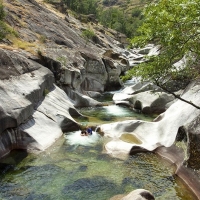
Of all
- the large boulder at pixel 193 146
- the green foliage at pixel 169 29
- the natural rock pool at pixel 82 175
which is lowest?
the natural rock pool at pixel 82 175

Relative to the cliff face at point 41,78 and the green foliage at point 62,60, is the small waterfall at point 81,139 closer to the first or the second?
the cliff face at point 41,78

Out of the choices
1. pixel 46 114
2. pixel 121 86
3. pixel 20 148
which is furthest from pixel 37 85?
pixel 121 86

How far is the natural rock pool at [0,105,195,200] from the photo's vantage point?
17969 mm

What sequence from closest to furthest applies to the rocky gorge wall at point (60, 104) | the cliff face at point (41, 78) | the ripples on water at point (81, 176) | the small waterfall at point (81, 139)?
the ripples on water at point (81, 176) < the rocky gorge wall at point (60, 104) < the cliff face at point (41, 78) < the small waterfall at point (81, 139)

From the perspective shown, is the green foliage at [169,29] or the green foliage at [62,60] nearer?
the green foliage at [169,29]

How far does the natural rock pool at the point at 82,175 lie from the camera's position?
1797cm

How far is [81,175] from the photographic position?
67.1 feet

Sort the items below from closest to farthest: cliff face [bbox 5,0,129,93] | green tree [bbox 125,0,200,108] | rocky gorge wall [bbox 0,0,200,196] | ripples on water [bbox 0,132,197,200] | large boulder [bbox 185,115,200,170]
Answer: green tree [bbox 125,0,200,108]
ripples on water [bbox 0,132,197,200]
large boulder [bbox 185,115,200,170]
rocky gorge wall [bbox 0,0,200,196]
cliff face [bbox 5,0,129,93]

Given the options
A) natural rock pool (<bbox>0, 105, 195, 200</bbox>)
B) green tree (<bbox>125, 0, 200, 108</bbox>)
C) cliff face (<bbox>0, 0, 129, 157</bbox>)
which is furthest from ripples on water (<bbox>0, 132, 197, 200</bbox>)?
green tree (<bbox>125, 0, 200, 108</bbox>)

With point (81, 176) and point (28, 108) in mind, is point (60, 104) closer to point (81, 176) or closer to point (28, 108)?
point (28, 108)

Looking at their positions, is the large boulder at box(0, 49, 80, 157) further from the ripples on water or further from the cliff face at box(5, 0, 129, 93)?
the cliff face at box(5, 0, 129, 93)

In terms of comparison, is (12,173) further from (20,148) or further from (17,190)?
(20,148)

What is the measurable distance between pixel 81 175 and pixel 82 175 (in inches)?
3.1

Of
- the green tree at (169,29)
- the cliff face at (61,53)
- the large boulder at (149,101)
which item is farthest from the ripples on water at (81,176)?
the cliff face at (61,53)
